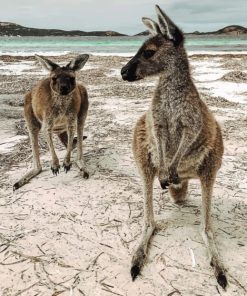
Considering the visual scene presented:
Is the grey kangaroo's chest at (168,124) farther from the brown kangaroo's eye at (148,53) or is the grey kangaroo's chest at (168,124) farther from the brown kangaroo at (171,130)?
the brown kangaroo's eye at (148,53)

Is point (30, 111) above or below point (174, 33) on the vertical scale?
below

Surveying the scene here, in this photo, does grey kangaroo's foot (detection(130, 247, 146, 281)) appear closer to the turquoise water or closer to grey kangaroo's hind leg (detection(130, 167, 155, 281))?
grey kangaroo's hind leg (detection(130, 167, 155, 281))

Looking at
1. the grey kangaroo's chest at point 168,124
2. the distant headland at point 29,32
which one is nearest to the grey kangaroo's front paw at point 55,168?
the grey kangaroo's chest at point 168,124

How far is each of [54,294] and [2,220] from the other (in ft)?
3.34

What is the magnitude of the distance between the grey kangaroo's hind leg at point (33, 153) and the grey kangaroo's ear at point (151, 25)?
1847 millimetres

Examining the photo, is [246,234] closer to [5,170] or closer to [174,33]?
[174,33]

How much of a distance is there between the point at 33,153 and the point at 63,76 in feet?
2.69

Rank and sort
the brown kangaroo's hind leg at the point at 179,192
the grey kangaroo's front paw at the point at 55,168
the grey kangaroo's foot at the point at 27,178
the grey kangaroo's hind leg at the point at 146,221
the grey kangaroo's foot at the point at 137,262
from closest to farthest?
the grey kangaroo's foot at the point at 137,262 < the grey kangaroo's hind leg at the point at 146,221 < the brown kangaroo's hind leg at the point at 179,192 < the grey kangaroo's foot at the point at 27,178 < the grey kangaroo's front paw at the point at 55,168

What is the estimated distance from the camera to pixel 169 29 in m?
2.64

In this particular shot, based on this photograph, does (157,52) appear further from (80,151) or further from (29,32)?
(29,32)

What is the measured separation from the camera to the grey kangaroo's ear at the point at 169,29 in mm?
2594

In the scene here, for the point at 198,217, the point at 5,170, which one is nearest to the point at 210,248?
the point at 198,217

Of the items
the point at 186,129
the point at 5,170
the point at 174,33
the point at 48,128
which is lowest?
the point at 5,170

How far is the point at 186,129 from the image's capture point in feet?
8.48
